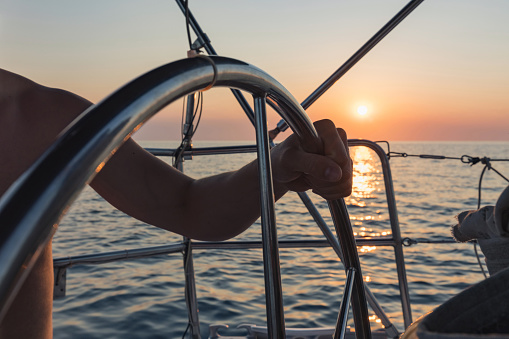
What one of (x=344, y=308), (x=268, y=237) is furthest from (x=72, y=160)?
(x=344, y=308)

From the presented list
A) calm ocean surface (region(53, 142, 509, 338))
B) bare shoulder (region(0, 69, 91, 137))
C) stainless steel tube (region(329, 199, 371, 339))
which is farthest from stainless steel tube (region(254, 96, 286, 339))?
calm ocean surface (region(53, 142, 509, 338))

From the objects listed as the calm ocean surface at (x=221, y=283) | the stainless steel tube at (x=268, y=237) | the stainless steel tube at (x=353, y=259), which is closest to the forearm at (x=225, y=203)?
the stainless steel tube at (x=353, y=259)

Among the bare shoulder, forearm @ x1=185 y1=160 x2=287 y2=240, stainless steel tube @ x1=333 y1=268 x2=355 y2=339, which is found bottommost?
stainless steel tube @ x1=333 y1=268 x2=355 y2=339

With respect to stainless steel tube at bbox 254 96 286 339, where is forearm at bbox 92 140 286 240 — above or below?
above

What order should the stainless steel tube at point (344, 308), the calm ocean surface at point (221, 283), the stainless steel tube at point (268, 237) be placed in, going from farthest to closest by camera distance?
the calm ocean surface at point (221, 283) → the stainless steel tube at point (344, 308) → the stainless steel tube at point (268, 237)

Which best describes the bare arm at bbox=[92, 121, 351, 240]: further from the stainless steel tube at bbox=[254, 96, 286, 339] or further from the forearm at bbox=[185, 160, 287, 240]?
the stainless steel tube at bbox=[254, 96, 286, 339]

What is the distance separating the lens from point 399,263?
1933mm

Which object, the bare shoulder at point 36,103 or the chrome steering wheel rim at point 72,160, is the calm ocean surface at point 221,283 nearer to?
the bare shoulder at point 36,103

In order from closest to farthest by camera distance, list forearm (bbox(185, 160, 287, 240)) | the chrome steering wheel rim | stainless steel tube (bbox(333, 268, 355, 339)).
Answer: the chrome steering wheel rim, stainless steel tube (bbox(333, 268, 355, 339)), forearm (bbox(185, 160, 287, 240))

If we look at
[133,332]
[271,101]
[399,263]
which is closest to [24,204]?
[271,101]

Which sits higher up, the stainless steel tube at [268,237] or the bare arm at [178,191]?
the bare arm at [178,191]

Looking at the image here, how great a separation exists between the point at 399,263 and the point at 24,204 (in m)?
1.82

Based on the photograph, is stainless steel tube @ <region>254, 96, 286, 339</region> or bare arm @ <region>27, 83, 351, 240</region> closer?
stainless steel tube @ <region>254, 96, 286, 339</region>

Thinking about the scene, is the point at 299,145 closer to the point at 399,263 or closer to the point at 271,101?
the point at 271,101
